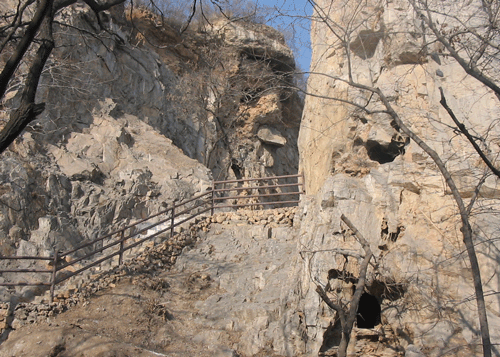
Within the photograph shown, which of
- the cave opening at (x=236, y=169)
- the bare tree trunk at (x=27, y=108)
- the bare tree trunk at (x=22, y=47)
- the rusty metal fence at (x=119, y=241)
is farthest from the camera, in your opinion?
the cave opening at (x=236, y=169)

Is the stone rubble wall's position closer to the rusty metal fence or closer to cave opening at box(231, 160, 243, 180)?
the rusty metal fence

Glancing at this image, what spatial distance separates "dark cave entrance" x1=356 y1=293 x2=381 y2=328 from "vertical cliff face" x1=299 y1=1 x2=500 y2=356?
1123mm

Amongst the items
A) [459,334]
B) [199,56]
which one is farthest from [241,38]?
[459,334]

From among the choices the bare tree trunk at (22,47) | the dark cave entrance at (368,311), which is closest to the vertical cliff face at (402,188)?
the dark cave entrance at (368,311)

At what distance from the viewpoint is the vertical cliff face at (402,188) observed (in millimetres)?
7816

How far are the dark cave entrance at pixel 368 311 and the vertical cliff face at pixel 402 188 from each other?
1.12 meters

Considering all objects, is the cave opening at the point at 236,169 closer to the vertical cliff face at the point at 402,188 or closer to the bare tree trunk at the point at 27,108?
the vertical cliff face at the point at 402,188

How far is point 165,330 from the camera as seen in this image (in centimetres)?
912

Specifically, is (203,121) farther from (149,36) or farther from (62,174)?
(62,174)

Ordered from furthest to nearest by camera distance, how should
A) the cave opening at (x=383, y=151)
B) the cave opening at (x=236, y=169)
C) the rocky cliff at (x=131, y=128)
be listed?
the cave opening at (x=236, y=169)
the rocky cliff at (x=131, y=128)
the cave opening at (x=383, y=151)

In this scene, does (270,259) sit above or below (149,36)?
below

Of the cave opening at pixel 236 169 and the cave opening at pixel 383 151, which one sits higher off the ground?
the cave opening at pixel 236 169

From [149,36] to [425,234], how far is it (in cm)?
1699

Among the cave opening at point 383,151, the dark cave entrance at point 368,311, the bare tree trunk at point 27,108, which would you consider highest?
the cave opening at point 383,151
